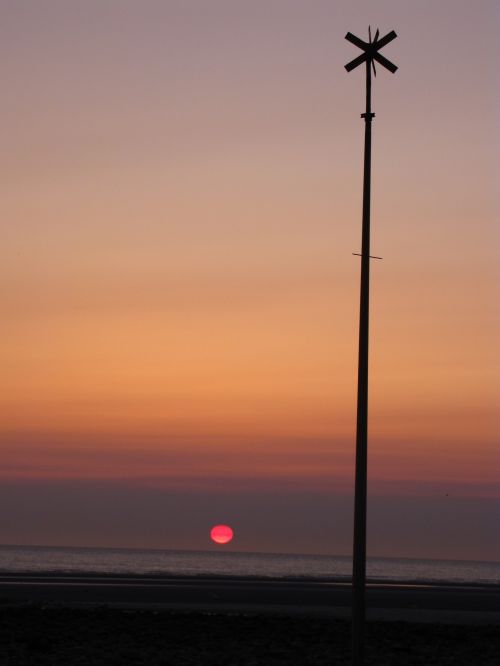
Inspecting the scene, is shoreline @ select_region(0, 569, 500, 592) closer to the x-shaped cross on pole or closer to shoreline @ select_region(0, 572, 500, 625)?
shoreline @ select_region(0, 572, 500, 625)

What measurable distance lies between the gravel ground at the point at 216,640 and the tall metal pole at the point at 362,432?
27.6ft

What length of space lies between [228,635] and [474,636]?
8.00 metres

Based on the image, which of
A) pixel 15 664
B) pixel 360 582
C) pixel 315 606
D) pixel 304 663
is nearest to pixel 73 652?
pixel 15 664

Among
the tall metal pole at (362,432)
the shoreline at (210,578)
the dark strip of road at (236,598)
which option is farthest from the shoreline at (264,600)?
the tall metal pole at (362,432)

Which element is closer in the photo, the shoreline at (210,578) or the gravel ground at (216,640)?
the gravel ground at (216,640)

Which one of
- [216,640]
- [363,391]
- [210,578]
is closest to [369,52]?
[363,391]

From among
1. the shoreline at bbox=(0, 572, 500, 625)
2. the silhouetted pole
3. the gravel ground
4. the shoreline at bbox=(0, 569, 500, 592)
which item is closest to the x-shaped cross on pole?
the silhouetted pole

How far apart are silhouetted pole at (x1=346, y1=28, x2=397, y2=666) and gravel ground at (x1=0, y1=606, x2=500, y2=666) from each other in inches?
334

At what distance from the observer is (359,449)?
63.0 ft

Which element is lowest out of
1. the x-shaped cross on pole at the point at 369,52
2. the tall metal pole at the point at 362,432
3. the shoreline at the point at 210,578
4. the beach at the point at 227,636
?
the shoreline at the point at 210,578

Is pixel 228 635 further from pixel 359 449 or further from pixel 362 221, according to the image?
pixel 362 221

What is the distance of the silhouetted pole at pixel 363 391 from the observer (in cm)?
1883

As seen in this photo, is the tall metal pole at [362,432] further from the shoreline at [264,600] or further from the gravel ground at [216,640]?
the shoreline at [264,600]

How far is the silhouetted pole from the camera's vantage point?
741 inches
